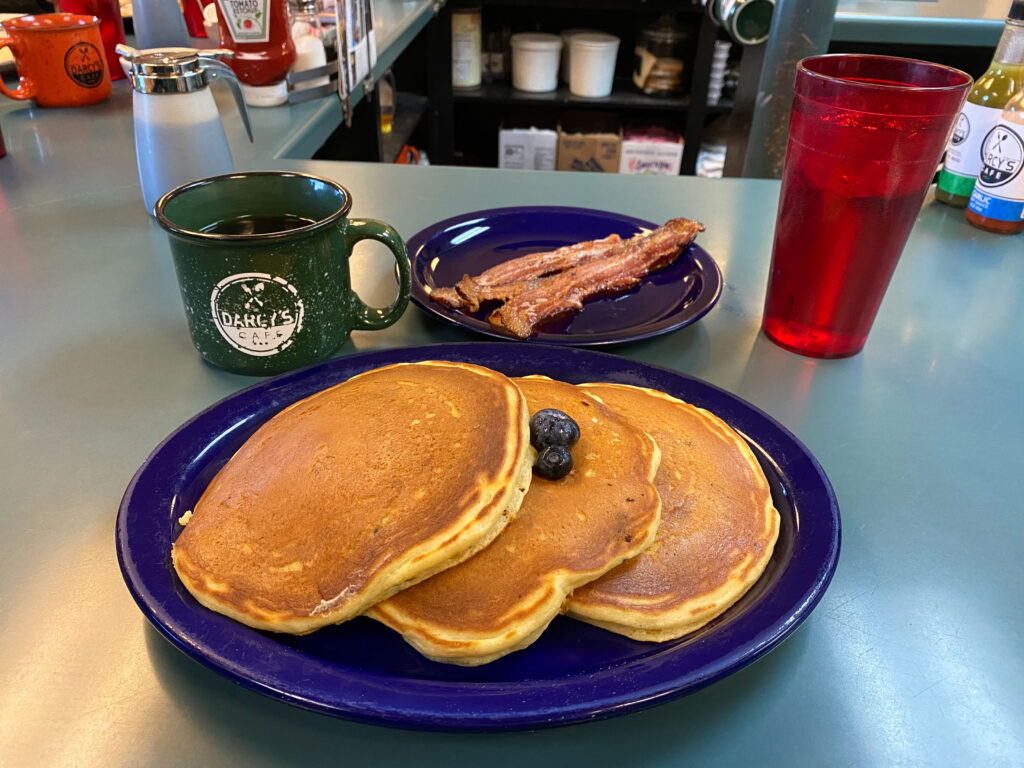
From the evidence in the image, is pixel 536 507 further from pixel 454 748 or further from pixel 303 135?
pixel 303 135

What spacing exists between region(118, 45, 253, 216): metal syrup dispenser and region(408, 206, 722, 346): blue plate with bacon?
0.40 meters

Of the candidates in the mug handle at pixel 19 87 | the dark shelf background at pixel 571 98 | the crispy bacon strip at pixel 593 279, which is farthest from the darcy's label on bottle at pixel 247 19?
the dark shelf background at pixel 571 98

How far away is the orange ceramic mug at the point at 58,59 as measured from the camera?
5.95 ft

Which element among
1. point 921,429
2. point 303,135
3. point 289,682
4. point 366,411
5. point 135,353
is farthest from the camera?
point 303,135

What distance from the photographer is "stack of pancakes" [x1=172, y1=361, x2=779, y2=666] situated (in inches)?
23.2

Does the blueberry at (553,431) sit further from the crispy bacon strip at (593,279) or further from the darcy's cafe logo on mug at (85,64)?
the darcy's cafe logo on mug at (85,64)

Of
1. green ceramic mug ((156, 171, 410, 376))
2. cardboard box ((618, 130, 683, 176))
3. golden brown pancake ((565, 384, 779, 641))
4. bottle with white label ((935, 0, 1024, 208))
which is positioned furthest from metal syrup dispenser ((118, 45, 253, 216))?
cardboard box ((618, 130, 683, 176))

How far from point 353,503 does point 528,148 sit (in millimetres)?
3431

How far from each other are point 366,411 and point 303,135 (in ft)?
3.99

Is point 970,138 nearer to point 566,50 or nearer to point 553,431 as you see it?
point 553,431

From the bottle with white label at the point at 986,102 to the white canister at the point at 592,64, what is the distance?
2.43 m

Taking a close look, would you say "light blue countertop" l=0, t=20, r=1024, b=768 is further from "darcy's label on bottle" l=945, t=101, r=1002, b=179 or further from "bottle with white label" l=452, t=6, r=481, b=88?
"bottle with white label" l=452, t=6, r=481, b=88

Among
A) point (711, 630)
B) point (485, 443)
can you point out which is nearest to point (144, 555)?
point (485, 443)

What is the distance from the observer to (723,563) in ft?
2.11
